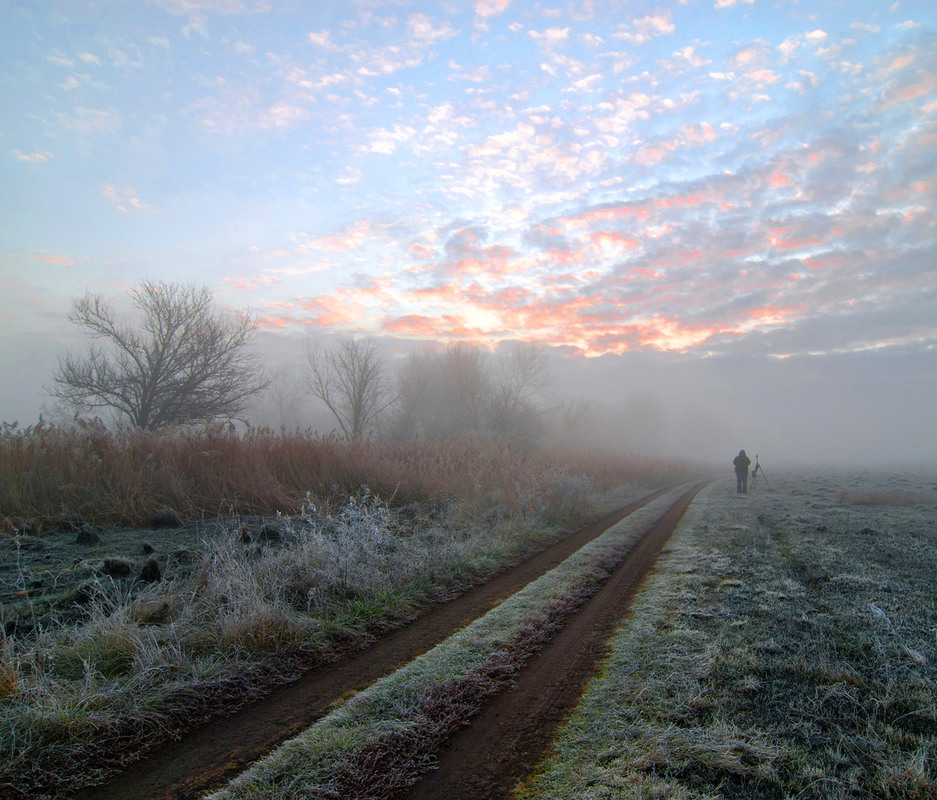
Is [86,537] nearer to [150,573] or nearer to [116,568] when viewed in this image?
[116,568]

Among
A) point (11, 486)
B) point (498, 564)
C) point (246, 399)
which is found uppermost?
point (246, 399)

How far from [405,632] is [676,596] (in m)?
3.31

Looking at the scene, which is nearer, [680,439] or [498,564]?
[498,564]

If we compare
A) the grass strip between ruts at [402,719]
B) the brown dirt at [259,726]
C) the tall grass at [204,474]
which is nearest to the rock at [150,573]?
the brown dirt at [259,726]

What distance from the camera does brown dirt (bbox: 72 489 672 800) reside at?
244 centimetres

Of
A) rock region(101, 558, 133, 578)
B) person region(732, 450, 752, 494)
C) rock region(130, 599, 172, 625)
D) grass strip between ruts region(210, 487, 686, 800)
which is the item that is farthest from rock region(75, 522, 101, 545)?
person region(732, 450, 752, 494)

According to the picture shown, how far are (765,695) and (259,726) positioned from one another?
3.47 m

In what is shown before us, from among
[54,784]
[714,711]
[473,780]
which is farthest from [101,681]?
[714,711]

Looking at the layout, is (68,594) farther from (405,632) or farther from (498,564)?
(498,564)

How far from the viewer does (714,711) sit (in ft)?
9.71

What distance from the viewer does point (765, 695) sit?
314 centimetres

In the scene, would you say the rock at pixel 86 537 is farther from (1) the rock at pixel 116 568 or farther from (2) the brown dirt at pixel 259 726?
(2) the brown dirt at pixel 259 726

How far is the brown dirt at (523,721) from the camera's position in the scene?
8.11ft

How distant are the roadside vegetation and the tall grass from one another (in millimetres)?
33
